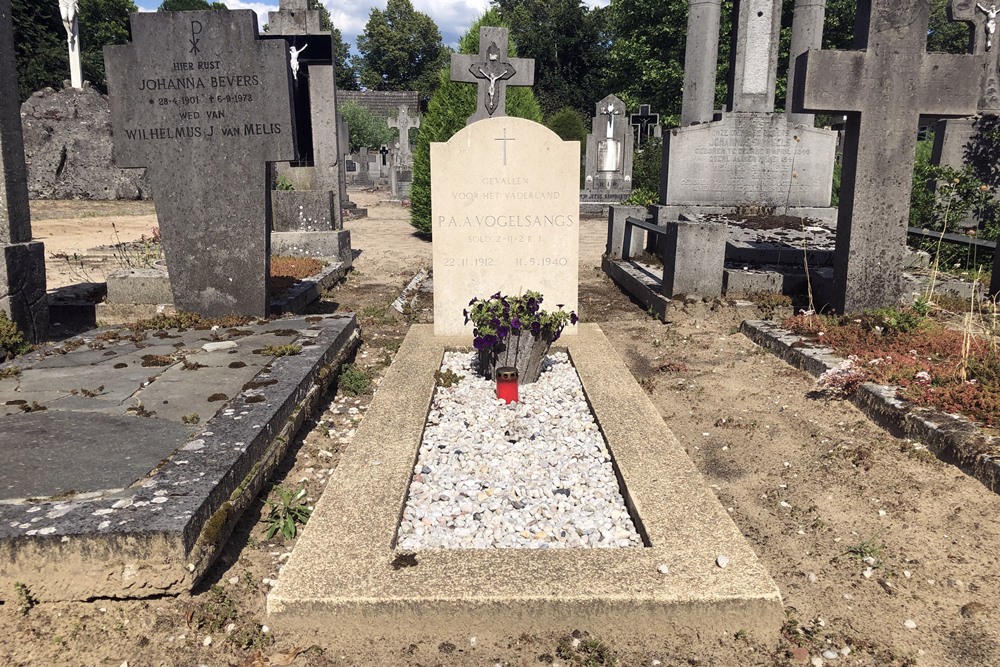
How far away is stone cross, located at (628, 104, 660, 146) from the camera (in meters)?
26.1

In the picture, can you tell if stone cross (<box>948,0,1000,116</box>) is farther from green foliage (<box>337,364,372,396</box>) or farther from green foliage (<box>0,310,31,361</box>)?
green foliage (<box>0,310,31,361</box>)

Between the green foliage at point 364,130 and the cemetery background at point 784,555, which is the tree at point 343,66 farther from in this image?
the cemetery background at point 784,555

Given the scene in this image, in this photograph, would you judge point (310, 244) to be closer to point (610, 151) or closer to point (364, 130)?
point (610, 151)

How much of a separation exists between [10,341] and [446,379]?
2902 millimetres

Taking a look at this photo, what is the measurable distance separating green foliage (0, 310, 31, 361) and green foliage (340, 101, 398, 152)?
3547cm

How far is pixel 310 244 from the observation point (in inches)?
392

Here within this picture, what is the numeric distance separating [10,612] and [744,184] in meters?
9.49

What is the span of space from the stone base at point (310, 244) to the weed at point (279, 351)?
5370 millimetres

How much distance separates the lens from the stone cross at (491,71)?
12.2 meters

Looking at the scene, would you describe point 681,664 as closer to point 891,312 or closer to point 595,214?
point 891,312

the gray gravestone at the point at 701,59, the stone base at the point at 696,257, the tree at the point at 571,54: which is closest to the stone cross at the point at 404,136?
the gray gravestone at the point at 701,59

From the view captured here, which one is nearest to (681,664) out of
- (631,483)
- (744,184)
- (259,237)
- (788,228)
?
(631,483)

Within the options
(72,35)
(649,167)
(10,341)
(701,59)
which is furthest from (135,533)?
(72,35)

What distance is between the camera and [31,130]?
59.3 feet
